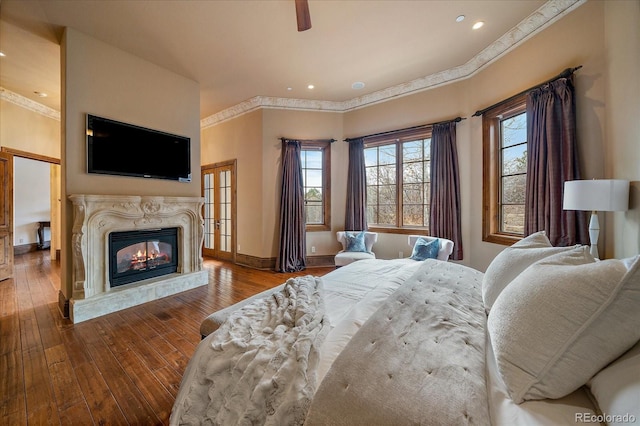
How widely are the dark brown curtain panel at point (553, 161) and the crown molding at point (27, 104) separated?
789 centimetres

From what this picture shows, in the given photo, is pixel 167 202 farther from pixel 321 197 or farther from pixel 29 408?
pixel 321 197

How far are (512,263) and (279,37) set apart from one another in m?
3.29

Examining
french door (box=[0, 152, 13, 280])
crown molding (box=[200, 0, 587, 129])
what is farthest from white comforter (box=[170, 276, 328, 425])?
french door (box=[0, 152, 13, 280])

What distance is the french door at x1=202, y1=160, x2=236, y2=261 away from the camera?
5.16 meters

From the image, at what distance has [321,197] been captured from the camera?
4938mm

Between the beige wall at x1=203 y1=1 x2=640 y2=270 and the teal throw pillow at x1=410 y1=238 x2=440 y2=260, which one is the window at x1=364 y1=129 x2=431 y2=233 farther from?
the teal throw pillow at x1=410 y1=238 x2=440 y2=260

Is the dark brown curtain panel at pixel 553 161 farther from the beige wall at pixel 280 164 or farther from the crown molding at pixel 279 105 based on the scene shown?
the crown molding at pixel 279 105

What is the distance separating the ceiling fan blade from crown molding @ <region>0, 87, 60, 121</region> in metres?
5.62

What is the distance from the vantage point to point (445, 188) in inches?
148

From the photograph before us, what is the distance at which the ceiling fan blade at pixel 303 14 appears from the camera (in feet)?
6.04

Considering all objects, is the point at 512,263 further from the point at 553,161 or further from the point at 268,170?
the point at 268,170

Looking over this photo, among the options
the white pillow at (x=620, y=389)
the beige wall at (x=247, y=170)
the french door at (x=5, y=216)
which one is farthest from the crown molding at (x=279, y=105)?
the white pillow at (x=620, y=389)

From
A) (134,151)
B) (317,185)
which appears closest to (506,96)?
(317,185)

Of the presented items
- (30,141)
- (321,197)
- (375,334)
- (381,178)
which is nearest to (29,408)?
(375,334)
